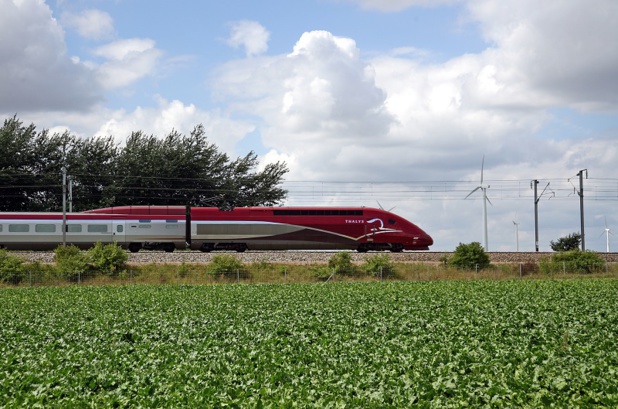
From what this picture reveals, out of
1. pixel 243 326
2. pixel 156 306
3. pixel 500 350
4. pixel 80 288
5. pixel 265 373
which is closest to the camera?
pixel 265 373

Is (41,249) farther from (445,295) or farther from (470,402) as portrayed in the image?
A: (470,402)

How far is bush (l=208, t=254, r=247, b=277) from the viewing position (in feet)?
170

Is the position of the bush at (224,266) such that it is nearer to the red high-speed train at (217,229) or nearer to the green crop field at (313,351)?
the red high-speed train at (217,229)

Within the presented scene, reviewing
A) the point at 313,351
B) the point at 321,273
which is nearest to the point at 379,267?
the point at 321,273

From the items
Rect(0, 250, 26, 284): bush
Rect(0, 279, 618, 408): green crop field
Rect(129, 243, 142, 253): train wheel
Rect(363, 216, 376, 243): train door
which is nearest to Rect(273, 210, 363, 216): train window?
Rect(363, 216, 376, 243): train door

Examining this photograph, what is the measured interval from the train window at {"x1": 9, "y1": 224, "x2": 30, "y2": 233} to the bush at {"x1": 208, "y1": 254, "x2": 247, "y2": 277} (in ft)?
60.4

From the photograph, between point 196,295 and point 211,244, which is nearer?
point 196,295

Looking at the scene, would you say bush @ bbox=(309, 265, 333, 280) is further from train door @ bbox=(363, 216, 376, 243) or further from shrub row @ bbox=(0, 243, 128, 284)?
shrub row @ bbox=(0, 243, 128, 284)

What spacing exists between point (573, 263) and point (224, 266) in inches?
1044

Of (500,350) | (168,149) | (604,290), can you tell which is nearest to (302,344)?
(500,350)

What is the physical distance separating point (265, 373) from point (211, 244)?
46462mm

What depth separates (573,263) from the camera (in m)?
57.1

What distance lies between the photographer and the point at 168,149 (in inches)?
3580

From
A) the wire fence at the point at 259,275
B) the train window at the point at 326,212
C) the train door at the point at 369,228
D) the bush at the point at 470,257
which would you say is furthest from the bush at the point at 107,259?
the bush at the point at 470,257
